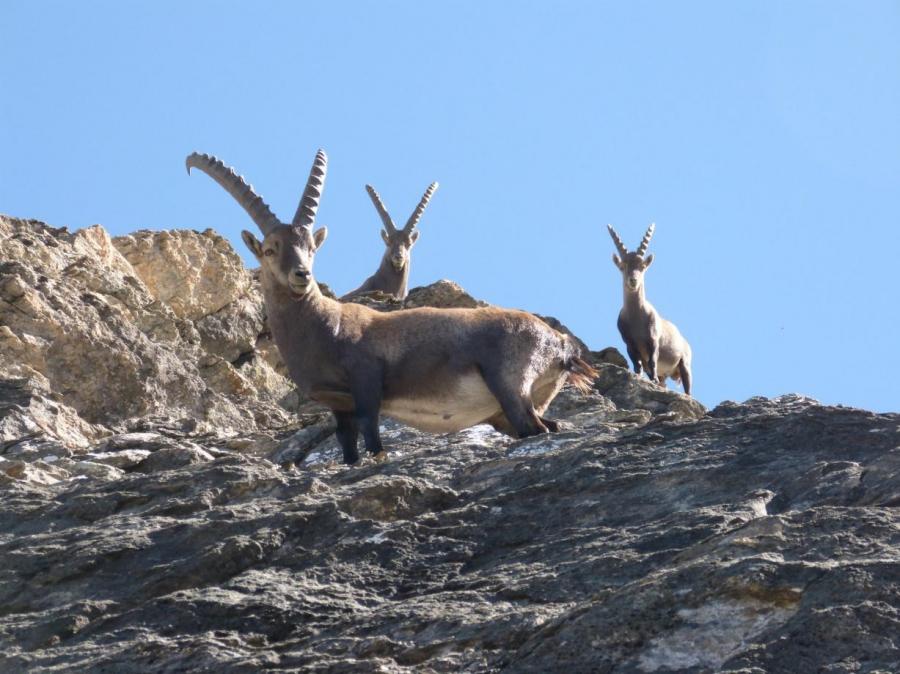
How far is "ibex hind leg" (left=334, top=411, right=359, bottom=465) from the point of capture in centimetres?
1081

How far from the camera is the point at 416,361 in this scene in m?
11.1

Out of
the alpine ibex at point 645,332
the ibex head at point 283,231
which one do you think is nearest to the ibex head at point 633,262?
the alpine ibex at point 645,332

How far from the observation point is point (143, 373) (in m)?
13.8

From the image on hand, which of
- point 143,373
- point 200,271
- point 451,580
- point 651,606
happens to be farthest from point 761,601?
point 200,271

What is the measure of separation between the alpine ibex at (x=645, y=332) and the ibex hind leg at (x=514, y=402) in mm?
12140

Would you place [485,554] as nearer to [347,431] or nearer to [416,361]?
[347,431]

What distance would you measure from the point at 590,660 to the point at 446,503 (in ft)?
8.30

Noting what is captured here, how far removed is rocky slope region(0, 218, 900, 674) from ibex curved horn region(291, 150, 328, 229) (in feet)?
8.15

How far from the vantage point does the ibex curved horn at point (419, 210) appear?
27.8 m

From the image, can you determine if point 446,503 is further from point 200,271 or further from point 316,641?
point 200,271

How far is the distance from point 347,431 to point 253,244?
1.99 meters

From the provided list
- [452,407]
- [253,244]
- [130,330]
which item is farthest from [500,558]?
[130,330]

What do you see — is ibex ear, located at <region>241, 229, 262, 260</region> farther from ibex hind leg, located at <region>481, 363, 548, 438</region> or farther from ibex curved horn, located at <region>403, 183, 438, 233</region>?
ibex curved horn, located at <region>403, 183, 438, 233</region>

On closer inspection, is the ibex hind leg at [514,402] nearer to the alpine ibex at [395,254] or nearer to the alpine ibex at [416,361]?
the alpine ibex at [416,361]
